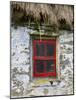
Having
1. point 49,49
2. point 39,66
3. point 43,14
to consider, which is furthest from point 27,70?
point 43,14

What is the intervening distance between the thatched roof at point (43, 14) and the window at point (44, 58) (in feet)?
0.52

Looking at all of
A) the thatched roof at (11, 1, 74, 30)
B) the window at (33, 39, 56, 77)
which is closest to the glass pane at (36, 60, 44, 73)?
the window at (33, 39, 56, 77)

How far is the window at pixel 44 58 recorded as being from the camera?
2.16 metres

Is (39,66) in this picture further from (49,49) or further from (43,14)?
(43,14)

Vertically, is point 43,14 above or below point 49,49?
above

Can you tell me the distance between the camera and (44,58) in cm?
217

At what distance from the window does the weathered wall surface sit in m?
0.06

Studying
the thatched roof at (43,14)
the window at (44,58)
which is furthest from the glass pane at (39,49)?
the thatched roof at (43,14)

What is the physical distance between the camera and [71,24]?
2.23 metres

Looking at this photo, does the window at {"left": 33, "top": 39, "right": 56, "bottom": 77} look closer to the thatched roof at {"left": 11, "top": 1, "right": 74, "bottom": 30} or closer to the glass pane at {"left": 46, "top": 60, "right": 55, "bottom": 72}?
the glass pane at {"left": 46, "top": 60, "right": 55, "bottom": 72}

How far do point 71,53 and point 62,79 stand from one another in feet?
0.77

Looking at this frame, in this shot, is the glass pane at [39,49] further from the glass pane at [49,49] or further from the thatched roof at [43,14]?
the thatched roof at [43,14]

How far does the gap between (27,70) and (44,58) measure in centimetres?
17
